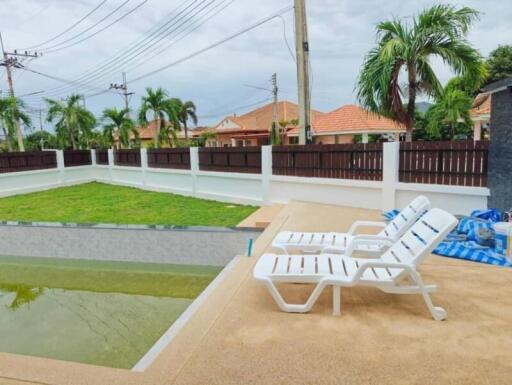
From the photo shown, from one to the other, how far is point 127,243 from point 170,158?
25.9 ft

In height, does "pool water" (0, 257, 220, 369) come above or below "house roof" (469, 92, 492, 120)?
below

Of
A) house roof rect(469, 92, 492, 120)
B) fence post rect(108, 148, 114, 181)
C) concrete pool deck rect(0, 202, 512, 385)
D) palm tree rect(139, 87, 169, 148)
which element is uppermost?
palm tree rect(139, 87, 169, 148)

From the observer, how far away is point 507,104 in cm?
673

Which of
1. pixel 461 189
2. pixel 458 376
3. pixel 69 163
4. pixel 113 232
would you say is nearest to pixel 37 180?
pixel 69 163

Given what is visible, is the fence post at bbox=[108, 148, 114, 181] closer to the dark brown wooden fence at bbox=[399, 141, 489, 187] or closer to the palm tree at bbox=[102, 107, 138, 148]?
the palm tree at bbox=[102, 107, 138, 148]

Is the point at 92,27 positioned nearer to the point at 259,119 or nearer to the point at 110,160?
the point at 110,160

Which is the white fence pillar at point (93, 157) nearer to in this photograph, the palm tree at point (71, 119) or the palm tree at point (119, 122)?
the palm tree at point (71, 119)

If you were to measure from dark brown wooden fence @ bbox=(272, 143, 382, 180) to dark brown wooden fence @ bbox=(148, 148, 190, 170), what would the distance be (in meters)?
4.69

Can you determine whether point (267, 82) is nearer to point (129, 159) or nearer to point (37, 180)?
point (129, 159)

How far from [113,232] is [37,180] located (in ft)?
38.5

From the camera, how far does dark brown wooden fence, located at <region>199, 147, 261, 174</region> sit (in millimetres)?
11617

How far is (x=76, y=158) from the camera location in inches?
763

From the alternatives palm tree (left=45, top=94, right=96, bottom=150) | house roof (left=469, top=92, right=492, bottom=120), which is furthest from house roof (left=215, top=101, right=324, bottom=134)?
house roof (left=469, top=92, right=492, bottom=120)

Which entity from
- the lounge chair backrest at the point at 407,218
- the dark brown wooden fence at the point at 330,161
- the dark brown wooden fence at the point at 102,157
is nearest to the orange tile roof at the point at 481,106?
the dark brown wooden fence at the point at 330,161
